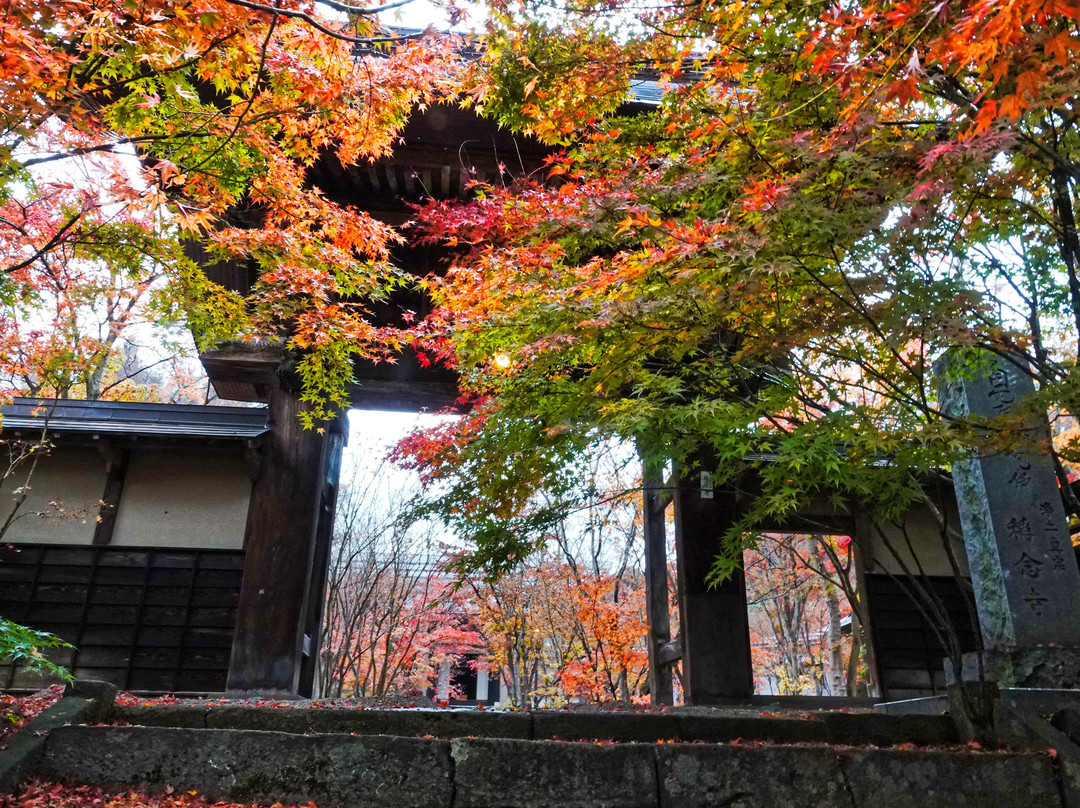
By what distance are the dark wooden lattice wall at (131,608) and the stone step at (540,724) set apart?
16.7 feet

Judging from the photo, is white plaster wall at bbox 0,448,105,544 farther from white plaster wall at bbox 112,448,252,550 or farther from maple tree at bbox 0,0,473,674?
maple tree at bbox 0,0,473,674

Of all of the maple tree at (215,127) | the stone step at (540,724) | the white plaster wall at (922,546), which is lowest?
the stone step at (540,724)

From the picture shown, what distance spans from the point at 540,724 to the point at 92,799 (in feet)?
7.53

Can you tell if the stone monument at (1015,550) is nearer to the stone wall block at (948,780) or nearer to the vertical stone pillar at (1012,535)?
the vertical stone pillar at (1012,535)

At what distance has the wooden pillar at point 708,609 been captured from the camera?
820 cm

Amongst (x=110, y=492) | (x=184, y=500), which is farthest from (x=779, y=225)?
(x=110, y=492)

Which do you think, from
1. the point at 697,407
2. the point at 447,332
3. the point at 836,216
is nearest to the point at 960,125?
the point at 836,216

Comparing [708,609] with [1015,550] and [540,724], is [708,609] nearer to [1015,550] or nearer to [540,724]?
[1015,550]

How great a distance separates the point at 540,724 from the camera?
438 cm

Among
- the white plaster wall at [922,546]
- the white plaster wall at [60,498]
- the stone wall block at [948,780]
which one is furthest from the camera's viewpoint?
the white plaster wall at [922,546]

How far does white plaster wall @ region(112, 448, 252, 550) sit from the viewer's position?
380 inches

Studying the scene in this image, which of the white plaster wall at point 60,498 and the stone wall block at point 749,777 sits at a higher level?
the white plaster wall at point 60,498

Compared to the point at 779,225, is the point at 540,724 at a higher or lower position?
lower

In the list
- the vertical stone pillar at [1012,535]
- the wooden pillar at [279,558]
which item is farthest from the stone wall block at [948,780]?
the wooden pillar at [279,558]
